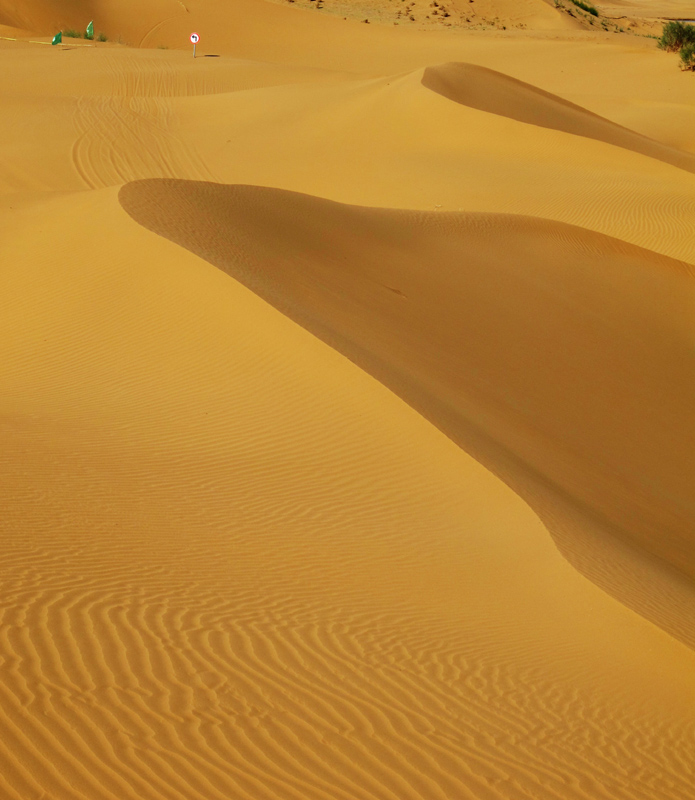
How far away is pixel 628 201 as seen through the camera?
1789 centimetres

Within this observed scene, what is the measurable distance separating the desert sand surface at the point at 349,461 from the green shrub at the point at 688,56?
16.2 m

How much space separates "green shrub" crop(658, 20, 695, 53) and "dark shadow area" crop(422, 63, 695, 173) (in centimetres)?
1574

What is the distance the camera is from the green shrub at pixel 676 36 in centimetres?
3752

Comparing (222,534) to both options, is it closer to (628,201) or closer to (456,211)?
(456,211)

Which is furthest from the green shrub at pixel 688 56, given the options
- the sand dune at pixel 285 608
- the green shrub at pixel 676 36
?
the sand dune at pixel 285 608

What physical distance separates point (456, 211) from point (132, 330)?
26.9 ft

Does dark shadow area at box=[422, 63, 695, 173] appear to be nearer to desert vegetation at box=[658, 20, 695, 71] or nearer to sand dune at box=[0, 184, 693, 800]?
desert vegetation at box=[658, 20, 695, 71]

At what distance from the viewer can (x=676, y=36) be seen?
1485 inches

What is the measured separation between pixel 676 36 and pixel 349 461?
36.6m

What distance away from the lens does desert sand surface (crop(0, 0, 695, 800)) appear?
3.89m

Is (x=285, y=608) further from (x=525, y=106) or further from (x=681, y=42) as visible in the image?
(x=681, y=42)

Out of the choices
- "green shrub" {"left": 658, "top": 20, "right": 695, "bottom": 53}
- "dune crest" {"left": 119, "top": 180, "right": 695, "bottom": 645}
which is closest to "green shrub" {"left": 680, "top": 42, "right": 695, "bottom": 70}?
"green shrub" {"left": 658, "top": 20, "right": 695, "bottom": 53}

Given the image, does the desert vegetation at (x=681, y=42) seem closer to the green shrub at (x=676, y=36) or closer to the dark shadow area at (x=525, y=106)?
the green shrub at (x=676, y=36)

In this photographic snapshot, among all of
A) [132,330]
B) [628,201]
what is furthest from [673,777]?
[628,201]
